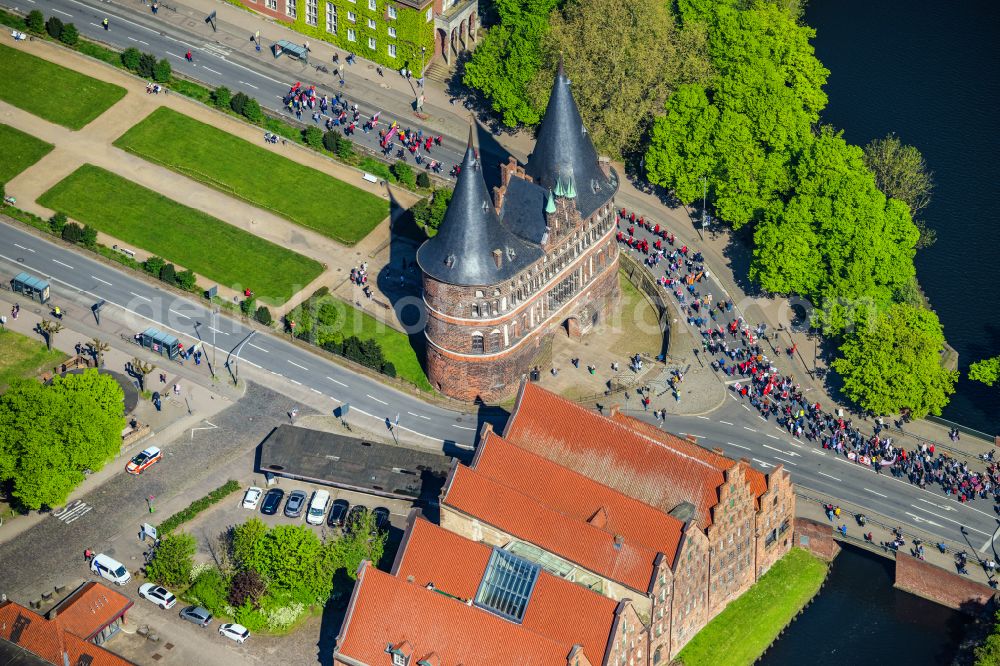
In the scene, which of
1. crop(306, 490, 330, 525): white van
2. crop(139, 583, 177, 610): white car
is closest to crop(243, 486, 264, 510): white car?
crop(306, 490, 330, 525): white van

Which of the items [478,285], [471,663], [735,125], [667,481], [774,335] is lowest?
[471,663]

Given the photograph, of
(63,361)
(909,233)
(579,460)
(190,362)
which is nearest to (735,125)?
(909,233)

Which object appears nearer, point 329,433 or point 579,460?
point 579,460

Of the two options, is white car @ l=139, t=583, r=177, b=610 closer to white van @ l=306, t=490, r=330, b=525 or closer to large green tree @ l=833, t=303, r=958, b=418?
white van @ l=306, t=490, r=330, b=525

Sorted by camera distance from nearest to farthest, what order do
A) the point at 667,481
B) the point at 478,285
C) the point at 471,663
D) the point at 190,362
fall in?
1. the point at 471,663
2. the point at 667,481
3. the point at 478,285
4. the point at 190,362

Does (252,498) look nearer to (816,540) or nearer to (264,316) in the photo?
(264,316)

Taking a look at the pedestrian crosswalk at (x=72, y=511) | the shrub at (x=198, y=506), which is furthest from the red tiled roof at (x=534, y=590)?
the pedestrian crosswalk at (x=72, y=511)

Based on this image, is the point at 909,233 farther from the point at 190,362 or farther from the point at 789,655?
the point at 190,362
